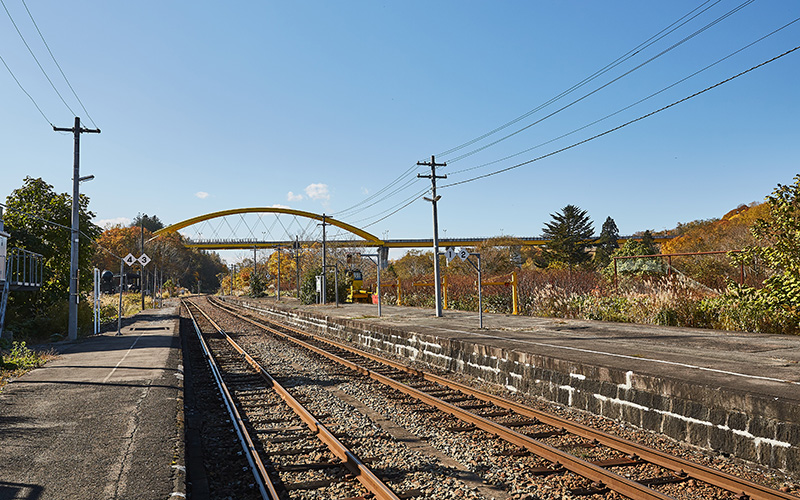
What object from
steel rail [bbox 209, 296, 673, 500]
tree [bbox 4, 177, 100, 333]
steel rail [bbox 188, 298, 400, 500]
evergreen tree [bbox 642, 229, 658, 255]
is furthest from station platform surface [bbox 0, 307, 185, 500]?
evergreen tree [bbox 642, 229, 658, 255]

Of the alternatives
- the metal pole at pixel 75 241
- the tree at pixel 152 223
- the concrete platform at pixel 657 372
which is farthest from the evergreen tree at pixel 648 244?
the tree at pixel 152 223

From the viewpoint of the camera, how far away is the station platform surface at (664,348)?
23.3ft

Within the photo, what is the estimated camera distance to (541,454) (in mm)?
6223

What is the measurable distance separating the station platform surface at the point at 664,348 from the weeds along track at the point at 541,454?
51.8 inches

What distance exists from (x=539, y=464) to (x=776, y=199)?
33.2ft

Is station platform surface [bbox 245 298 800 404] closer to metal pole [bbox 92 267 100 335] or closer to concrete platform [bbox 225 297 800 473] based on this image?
concrete platform [bbox 225 297 800 473]

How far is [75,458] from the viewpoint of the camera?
19.2 feet

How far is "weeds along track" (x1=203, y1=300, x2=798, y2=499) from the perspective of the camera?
5.14m

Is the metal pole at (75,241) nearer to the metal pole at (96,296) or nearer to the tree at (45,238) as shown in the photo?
the metal pole at (96,296)

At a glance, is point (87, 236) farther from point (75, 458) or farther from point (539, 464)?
point (539, 464)

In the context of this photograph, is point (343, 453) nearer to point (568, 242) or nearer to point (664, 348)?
point (664, 348)

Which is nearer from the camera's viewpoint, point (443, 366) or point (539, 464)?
point (539, 464)

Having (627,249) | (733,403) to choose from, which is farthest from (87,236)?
(627,249)

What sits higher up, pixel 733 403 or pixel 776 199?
pixel 776 199
